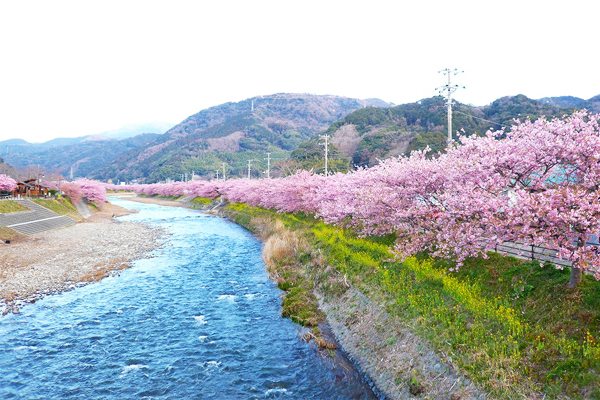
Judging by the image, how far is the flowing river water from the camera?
12.1 metres

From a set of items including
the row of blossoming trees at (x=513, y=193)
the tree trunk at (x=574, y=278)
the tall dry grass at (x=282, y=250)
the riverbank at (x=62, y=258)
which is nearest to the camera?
the row of blossoming trees at (x=513, y=193)

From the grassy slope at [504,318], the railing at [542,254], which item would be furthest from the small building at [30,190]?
the railing at [542,254]

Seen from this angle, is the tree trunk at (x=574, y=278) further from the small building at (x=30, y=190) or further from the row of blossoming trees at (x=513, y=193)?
the small building at (x=30, y=190)

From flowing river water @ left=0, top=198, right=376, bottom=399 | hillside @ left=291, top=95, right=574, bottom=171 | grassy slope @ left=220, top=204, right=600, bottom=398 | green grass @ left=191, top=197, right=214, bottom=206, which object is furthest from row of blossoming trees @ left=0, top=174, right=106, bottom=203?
grassy slope @ left=220, top=204, right=600, bottom=398

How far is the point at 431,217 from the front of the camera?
1538 centimetres

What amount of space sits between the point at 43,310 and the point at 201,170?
185620mm

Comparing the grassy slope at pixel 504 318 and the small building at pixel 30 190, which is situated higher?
the small building at pixel 30 190

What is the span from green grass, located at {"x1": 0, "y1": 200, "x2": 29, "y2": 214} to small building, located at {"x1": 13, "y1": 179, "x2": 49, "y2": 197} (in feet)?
67.0

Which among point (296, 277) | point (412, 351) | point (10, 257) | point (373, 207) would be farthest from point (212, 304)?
point (10, 257)

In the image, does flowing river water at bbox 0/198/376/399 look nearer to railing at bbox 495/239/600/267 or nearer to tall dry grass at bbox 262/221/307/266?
tall dry grass at bbox 262/221/307/266

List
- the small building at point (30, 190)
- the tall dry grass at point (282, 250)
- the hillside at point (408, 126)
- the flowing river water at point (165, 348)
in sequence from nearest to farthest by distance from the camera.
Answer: the flowing river water at point (165, 348), the tall dry grass at point (282, 250), the small building at point (30, 190), the hillside at point (408, 126)

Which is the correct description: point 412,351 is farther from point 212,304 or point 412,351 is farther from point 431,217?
point 212,304

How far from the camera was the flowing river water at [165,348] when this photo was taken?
12.1m

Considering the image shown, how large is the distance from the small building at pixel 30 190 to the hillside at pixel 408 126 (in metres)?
55.7
